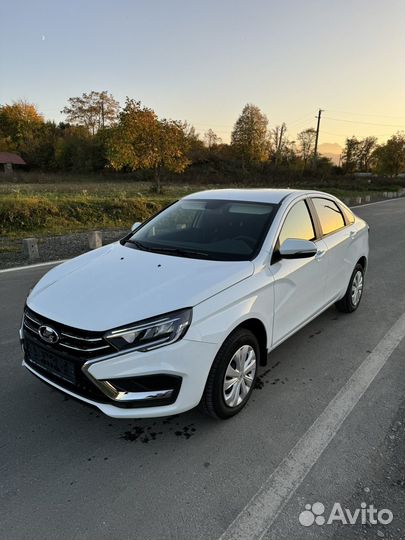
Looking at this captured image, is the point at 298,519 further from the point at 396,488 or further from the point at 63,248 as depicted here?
the point at 63,248

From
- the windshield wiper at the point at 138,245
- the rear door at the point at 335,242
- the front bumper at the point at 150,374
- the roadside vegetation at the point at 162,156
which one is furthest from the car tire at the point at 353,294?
the roadside vegetation at the point at 162,156

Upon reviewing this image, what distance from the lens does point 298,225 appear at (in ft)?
12.1

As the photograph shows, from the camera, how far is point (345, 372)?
362 centimetres

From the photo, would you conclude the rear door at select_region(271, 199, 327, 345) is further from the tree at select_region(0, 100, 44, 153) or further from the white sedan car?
the tree at select_region(0, 100, 44, 153)

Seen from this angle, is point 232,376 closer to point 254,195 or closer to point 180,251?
point 180,251

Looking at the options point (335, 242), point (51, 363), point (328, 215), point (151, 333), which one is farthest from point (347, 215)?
point (51, 363)

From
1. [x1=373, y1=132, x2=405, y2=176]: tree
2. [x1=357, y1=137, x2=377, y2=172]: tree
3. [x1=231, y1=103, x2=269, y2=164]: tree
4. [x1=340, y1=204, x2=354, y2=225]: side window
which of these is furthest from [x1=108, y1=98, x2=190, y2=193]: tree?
[x1=357, y1=137, x2=377, y2=172]: tree

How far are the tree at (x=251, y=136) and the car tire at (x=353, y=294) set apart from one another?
61.6 meters

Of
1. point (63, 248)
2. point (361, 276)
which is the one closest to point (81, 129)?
point (63, 248)

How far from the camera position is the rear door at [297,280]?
Result: 322 centimetres

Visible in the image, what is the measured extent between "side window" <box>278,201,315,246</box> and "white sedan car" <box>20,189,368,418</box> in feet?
0.05

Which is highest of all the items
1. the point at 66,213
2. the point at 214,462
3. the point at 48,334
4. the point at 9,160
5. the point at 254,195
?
the point at 9,160

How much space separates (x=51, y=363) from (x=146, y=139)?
89.6ft

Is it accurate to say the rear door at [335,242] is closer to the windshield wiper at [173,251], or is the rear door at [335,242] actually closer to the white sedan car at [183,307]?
the white sedan car at [183,307]
